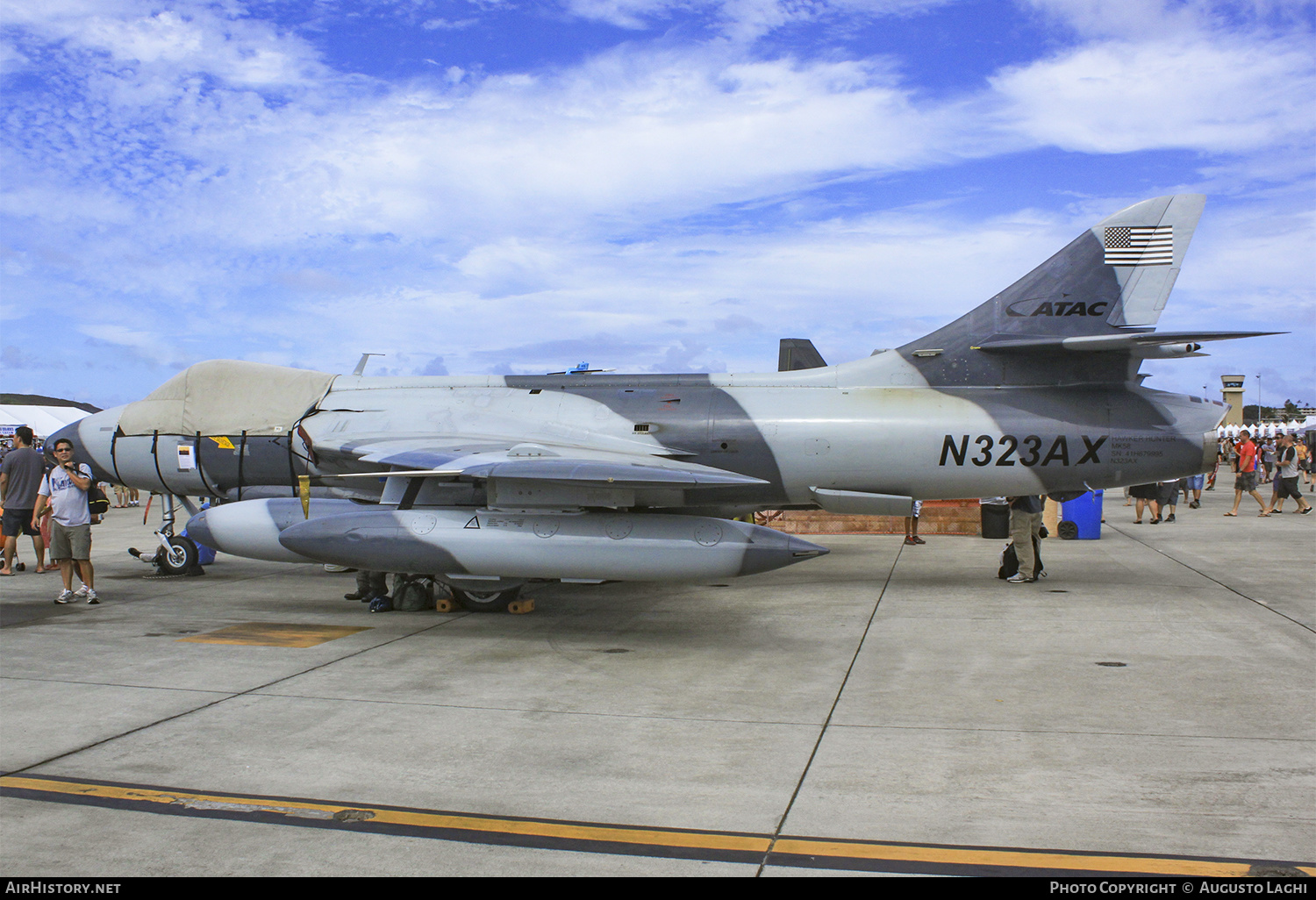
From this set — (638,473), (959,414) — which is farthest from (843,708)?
(959,414)

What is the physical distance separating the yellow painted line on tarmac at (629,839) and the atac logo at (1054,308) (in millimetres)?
7310

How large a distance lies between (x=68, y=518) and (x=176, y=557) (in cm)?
265

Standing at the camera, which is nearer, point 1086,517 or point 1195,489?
point 1086,517

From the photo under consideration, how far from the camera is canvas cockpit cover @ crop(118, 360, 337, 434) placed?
11.2m

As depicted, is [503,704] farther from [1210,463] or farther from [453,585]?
[1210,463]

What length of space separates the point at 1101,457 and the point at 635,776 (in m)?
7.05

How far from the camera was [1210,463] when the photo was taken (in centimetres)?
957

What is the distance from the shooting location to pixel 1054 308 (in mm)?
9938

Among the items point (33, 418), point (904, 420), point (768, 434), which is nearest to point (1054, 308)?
point (904, 420)

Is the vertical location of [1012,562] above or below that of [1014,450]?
below

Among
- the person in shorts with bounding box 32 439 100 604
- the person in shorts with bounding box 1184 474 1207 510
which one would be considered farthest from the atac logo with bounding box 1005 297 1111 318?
the person in shorts with bounding box 1184 474 1207 510

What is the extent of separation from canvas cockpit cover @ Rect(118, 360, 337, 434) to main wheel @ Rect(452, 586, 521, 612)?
327 cm

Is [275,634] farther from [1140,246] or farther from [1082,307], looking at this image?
[1140,246]

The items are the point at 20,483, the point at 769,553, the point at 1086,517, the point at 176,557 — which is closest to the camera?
the point at 769,553
